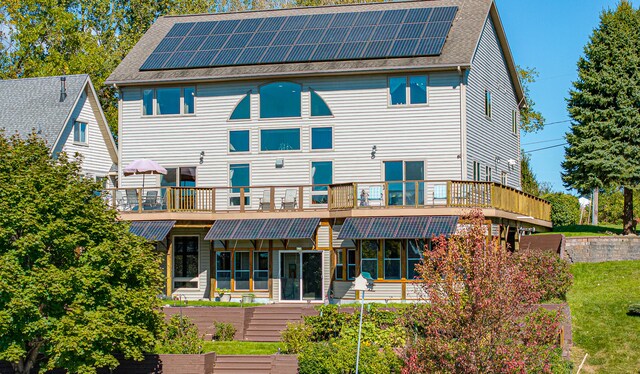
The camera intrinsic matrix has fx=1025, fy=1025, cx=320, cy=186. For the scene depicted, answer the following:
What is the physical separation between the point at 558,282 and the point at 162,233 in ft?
49.0

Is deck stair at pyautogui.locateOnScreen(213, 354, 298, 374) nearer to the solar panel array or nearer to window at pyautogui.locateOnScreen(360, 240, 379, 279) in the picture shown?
window at pyautogui.locateOnScreen(360, 240, 379, 279)

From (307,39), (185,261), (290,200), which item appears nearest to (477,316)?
(290,200)

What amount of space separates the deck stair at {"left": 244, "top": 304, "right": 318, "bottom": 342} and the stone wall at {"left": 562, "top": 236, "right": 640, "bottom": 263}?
1368 cm

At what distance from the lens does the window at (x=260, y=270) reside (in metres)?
40.8

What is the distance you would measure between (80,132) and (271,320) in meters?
17.5

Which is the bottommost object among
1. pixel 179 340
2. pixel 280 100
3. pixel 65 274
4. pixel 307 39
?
pixel 179 340

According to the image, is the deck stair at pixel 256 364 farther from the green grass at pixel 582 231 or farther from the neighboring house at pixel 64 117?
the green grass at pixel 582 231

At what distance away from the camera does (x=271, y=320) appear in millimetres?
36094

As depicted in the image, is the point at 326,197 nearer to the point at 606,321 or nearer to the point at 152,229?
the point at 152,229

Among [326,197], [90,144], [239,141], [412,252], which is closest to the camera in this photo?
[412,252]

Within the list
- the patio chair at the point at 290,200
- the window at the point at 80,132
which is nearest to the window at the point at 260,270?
the patio chair at the point at 290,200

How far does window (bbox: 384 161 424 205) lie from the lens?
38125mm

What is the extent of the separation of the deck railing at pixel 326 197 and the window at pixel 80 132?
7.90 metres

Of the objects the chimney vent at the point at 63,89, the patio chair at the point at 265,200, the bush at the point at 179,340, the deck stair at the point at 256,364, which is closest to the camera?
the deck stair at the point at 256,364
